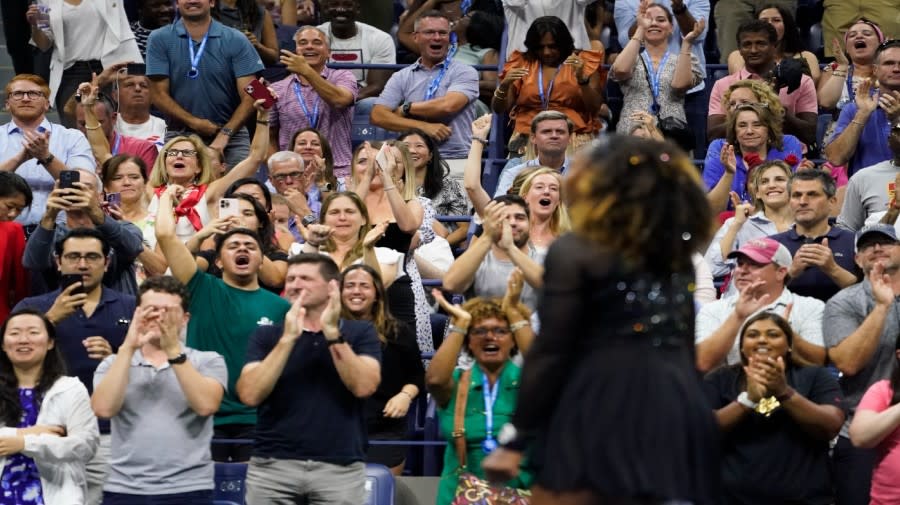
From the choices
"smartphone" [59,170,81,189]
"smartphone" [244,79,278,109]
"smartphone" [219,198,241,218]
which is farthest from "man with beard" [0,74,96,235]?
"smartphone" [219,198,241,218]

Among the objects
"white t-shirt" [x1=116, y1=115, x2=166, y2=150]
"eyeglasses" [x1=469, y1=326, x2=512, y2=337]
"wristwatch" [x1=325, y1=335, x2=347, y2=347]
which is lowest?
"wristwatch" [x1=325, y1=335, x2=347, y2=347]

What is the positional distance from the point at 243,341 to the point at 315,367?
3.30ft

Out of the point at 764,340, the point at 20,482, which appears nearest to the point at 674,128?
the point at 764,340

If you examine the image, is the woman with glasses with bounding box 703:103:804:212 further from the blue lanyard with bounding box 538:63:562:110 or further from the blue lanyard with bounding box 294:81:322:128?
the blue lanyard with bounding box 294:81:322:128

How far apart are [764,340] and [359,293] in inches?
78.4

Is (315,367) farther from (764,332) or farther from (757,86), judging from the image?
(757,86)

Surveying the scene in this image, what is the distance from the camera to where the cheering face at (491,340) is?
7629 mm

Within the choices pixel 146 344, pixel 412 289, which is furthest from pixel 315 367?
pixel 412 289

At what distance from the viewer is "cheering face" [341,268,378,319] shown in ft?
27.2

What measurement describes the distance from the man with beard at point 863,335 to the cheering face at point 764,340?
547 millimetres

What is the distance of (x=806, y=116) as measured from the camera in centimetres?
1162

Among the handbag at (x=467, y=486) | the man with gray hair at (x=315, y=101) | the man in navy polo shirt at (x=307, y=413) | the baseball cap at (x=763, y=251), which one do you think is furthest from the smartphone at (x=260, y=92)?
the baseball cap at (x=763, y=251)

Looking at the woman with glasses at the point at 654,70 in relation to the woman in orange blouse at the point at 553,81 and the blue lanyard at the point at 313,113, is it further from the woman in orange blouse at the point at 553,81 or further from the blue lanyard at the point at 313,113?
the blue lanyard at the point at 313,113

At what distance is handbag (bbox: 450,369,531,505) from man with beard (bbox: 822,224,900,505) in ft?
5.11
